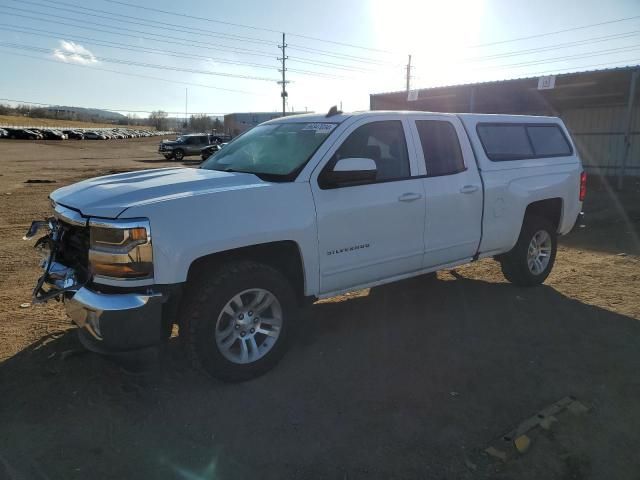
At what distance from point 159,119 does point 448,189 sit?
184770 millimetres

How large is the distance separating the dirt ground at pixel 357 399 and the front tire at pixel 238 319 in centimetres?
19

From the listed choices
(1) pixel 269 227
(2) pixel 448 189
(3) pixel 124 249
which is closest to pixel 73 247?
(3) pixel 124 249

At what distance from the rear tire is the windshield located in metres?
2.87

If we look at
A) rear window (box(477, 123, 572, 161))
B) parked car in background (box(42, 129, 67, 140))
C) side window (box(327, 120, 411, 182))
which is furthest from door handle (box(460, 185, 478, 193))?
parked car in background (box(42, 129, 67, 140))

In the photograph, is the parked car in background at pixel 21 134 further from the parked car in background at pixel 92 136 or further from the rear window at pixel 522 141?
the rear window at pixel 522 141

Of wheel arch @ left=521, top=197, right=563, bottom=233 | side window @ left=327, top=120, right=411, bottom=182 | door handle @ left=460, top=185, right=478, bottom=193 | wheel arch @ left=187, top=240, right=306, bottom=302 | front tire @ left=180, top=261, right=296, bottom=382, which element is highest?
side window @ left=327, top=120, right=411, bottom=182

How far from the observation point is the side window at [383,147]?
4188mm

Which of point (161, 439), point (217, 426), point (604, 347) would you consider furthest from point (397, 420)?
point (604, 347)

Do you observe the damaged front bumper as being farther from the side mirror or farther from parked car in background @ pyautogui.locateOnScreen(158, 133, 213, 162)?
parked car in background @ pyautogui.locateOnScreen(158, 133, 213, 162)

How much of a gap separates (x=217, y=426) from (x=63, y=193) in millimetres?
2118

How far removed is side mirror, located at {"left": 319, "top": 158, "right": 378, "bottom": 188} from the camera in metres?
3.79

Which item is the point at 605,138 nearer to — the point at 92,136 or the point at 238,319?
the point at 238,319

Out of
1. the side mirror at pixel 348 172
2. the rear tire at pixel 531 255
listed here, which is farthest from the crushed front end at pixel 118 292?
the rear tire at pixel 531 255

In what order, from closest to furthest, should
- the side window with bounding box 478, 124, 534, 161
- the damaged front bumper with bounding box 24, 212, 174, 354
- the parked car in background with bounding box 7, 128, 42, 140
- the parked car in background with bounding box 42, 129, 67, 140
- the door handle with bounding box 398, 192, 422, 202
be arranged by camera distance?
the damaged front bumper with bounding box 24, 212, 174, 354
the door handle with bounding box 398, 192, 422, 202
the side window with bounding box 478, 124, 534, 161
the parked car in background with bounding box 7, 128, 42, 140
the parked car in background with bounding box 42, 129, 67, 140
